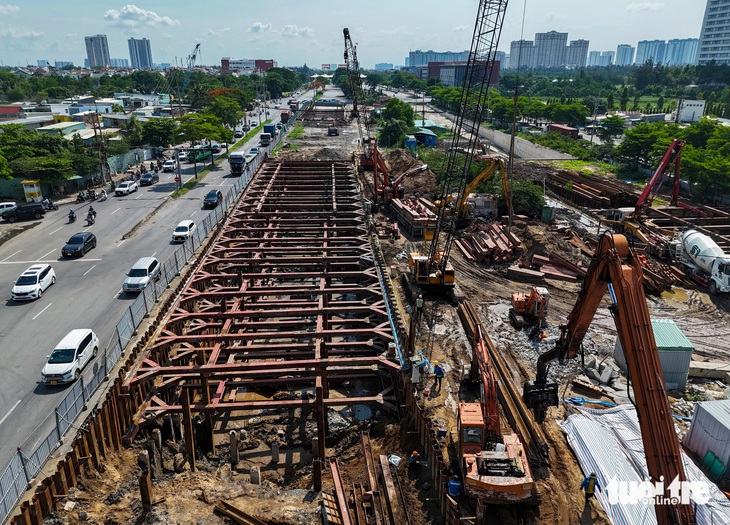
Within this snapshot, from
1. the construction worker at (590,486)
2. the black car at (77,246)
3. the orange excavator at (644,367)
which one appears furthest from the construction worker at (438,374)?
the black car at (77,246)

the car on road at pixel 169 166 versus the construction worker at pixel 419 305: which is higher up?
the car on road at pixel 169 166

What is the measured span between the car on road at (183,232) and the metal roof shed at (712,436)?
126ft

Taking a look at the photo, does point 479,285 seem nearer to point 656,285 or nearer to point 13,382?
point 656,285

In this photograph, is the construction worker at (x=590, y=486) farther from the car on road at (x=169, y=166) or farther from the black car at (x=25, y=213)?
the car on road at (x=169, y=166)

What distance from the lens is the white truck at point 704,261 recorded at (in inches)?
1328

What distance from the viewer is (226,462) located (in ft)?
61.8

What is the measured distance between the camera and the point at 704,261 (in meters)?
35.3

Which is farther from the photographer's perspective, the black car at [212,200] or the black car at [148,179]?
the black car at [148,179]

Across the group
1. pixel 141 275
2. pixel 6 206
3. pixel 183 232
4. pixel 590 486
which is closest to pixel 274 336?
pixel 590 486

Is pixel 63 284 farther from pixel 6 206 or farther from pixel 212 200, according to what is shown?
pixel 6 206

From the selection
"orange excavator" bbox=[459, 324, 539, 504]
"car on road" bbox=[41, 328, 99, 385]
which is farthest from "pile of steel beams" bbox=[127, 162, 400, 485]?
"car on road" bbox=[41, 328, 99, 385]

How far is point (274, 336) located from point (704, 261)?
31.4m

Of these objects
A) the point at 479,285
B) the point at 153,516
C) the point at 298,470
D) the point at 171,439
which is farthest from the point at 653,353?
the point at 479,285

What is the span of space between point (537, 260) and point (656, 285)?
806 cm
